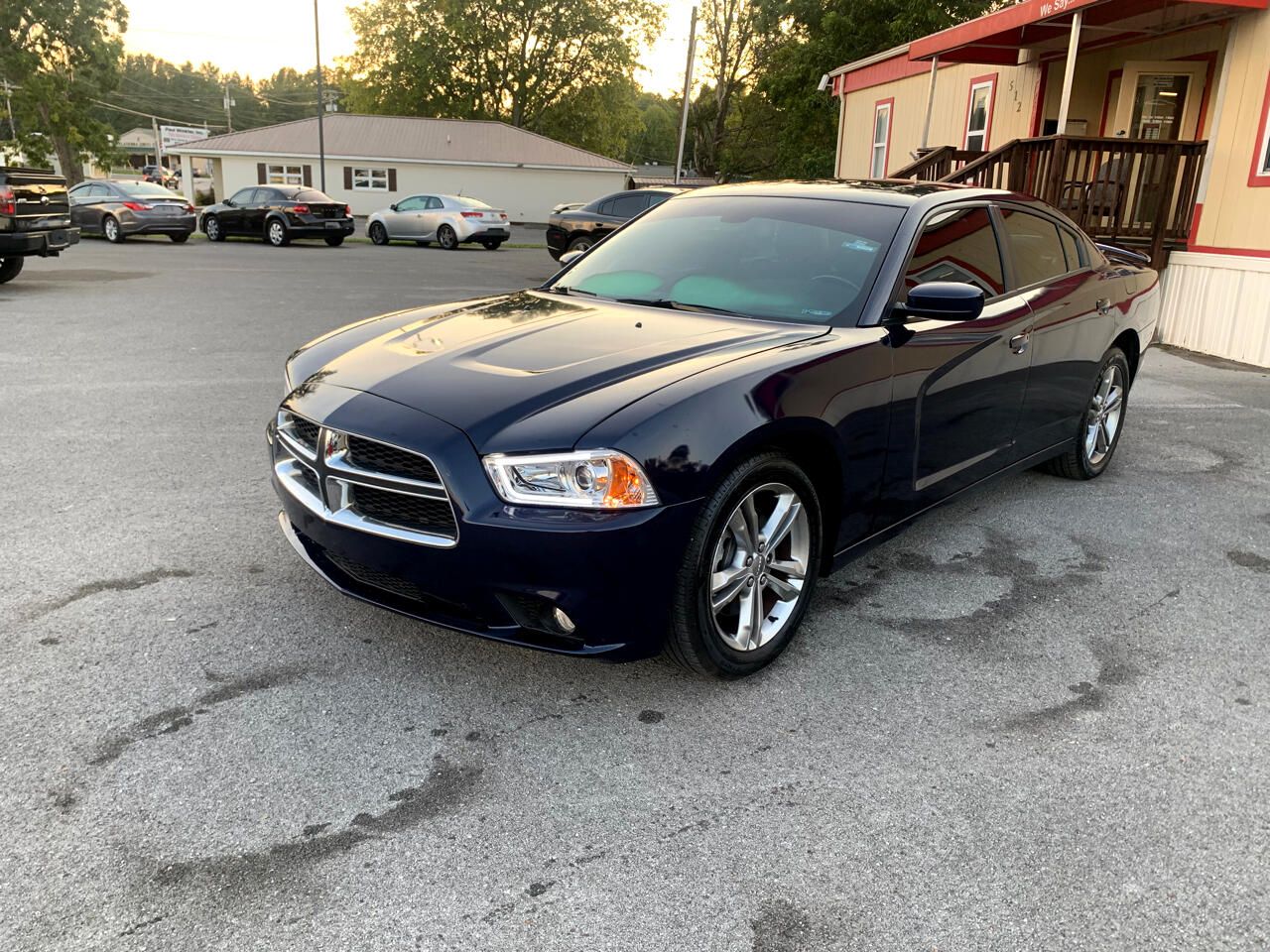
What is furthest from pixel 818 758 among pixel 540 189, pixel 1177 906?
pixel 540 189

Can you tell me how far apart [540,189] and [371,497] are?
155 feet

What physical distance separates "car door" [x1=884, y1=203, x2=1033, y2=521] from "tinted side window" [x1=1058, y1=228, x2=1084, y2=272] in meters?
0.84

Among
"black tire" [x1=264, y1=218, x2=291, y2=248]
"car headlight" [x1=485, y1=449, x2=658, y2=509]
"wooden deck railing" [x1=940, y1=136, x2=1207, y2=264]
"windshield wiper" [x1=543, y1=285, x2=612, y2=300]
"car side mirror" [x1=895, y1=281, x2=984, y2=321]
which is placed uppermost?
"wooden deck railing" [x1=940, y1=136, x2=1207, y2=264]

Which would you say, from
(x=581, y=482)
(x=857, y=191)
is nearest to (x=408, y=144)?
(x=857, y=191)

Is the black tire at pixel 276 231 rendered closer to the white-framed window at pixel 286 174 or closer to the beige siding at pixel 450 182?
the beige siding at pixel 450 182

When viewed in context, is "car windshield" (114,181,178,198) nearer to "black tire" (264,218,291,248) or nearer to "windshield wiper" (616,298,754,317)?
"black tire" (264,218,291,248)

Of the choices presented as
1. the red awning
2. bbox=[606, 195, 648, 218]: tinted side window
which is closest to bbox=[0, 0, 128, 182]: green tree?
bbox=[606, 195, 648, 218]: tinted side window

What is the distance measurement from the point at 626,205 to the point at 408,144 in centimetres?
3124

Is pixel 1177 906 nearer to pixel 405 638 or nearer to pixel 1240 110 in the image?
pixel 405 638

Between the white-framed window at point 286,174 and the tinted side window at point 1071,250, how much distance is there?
156 ft

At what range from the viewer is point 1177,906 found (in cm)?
231

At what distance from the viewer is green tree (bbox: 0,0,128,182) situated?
5031 cm

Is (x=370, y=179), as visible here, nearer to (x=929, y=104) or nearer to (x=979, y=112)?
(x=979, y=112)

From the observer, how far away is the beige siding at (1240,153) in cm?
1080
